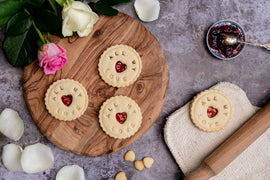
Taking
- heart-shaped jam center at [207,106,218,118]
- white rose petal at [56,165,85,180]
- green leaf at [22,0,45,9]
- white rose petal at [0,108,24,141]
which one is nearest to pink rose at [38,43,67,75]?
green leaf at [22,0,45,9]

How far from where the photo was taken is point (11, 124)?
143 centimetres

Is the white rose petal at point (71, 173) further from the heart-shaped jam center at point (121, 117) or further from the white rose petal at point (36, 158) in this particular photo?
the heart-shaped jam center at point (121, 117)

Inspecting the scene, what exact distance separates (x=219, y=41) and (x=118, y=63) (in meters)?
0.59

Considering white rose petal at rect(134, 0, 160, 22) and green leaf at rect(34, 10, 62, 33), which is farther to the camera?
white rose petal at rect(134, 0, 160, 22)

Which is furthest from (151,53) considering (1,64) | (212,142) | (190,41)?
(1,64)

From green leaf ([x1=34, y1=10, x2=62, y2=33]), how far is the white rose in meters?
0.08

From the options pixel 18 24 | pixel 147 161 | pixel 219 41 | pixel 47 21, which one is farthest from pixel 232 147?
pixel 18 24

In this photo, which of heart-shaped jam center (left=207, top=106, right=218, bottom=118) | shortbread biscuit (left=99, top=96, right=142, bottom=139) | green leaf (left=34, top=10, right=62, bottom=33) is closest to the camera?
green leaf (left=34, top=10, right=62, bottom=33)

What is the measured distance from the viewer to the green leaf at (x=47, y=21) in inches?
52.6

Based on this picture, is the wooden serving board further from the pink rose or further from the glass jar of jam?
the glass jar of jam

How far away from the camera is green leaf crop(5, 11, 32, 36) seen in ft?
4.33

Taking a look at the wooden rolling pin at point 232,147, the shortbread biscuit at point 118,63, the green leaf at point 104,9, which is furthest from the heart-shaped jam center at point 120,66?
the wooden rolling pin at point 232,147

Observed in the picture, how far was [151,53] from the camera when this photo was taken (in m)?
1.50

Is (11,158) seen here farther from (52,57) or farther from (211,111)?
(211,111)
